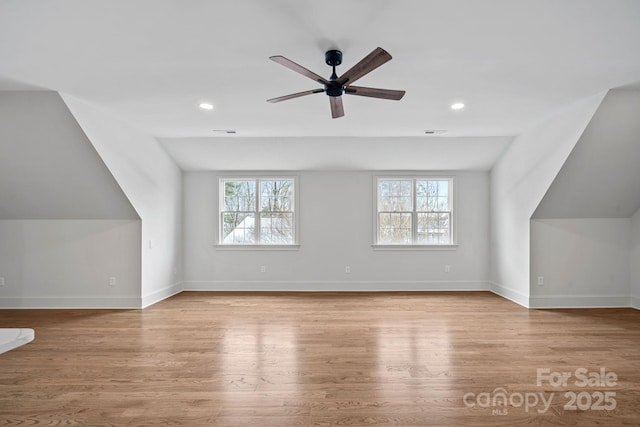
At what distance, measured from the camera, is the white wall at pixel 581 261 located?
5.26 metres

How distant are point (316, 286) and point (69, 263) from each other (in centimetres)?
388

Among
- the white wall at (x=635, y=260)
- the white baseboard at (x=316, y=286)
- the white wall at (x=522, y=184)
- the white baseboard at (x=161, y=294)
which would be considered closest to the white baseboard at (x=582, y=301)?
the white wall at (x=635, y=260)

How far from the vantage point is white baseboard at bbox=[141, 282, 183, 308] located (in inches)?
210

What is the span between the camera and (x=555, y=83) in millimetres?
3486

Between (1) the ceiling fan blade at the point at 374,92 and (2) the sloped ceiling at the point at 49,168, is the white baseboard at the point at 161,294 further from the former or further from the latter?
(1) the ceiling fan blade at the point at 374,92

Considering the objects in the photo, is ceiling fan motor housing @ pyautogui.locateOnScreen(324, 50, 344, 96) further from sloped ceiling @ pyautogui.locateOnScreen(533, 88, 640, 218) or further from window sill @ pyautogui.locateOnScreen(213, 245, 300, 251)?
window sill @ pyautogui.locateOnScreen(213, 245, 300, 251)

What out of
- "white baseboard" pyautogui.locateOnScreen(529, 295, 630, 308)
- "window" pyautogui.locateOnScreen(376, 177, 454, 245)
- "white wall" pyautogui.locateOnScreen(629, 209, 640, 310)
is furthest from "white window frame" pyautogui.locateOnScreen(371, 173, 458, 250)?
"white wall" pyautogui.locateOnScreen(629, 209, 640, 310)

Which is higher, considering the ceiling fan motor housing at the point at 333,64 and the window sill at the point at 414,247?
the ceiling fan motor housing at the point at 333,64

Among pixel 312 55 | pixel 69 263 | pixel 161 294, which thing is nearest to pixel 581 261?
pixel 312 55

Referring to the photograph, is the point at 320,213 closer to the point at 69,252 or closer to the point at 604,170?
the point at 69,252

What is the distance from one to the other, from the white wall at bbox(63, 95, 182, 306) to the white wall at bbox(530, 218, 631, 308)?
5684mm

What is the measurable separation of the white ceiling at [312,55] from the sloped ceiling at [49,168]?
0.39 metres

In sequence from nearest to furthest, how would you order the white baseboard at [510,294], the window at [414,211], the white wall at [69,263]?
1. the white wall at [69,263]
2. the white baseboard at [510,294]
3. the window at [414,211]

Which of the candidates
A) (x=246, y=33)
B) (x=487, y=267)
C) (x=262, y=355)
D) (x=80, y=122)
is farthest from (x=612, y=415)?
(x=80, y=122)
